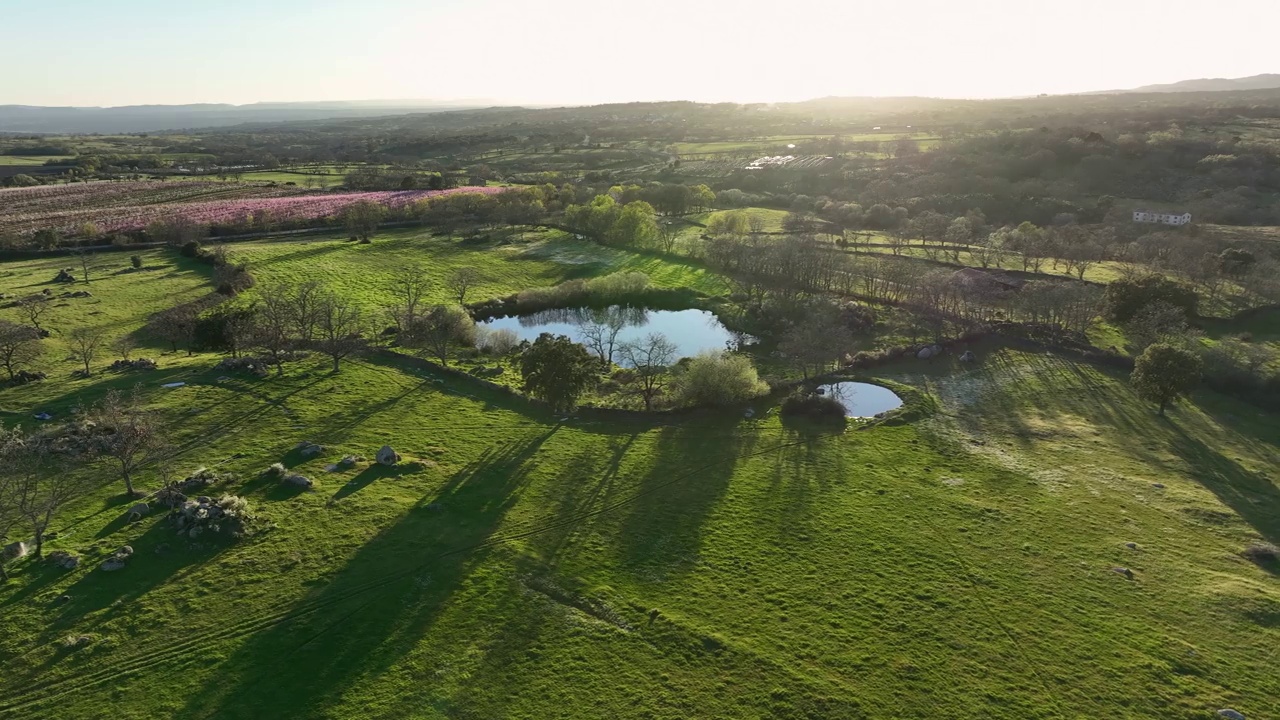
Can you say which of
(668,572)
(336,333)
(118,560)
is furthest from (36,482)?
(668,572)

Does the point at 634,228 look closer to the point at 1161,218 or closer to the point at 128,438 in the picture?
the point at 128,438

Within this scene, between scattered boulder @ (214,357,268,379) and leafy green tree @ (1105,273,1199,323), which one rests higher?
leafy green tree @ (1105,273,1199,323)

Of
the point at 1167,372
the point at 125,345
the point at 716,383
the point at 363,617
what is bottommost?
the point at 363,617

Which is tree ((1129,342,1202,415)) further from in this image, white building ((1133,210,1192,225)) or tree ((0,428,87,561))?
white building ((1133,210,1192,225))

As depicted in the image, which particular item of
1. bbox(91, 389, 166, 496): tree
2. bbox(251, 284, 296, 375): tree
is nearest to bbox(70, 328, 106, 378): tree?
bbox(251, 284, 296, 375): tree

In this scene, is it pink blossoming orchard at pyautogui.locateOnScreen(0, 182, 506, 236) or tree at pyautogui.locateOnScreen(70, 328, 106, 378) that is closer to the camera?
tree at pyautogui.locateOnScreen(70, 328, 106, 378)

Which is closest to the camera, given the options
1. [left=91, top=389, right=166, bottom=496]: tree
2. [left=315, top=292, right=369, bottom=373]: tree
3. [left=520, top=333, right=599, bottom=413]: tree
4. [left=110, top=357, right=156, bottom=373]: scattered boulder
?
[left=91, top=389, right=166, bottom=496]: tree
